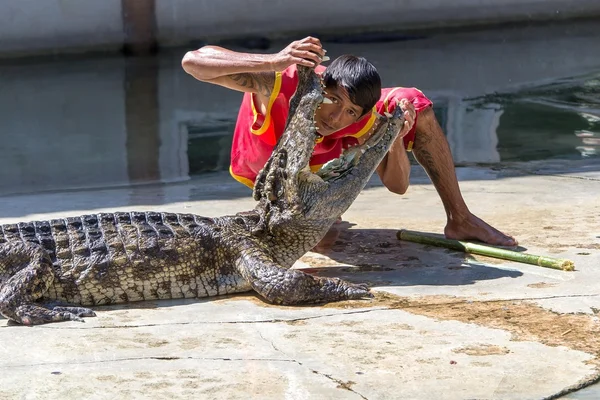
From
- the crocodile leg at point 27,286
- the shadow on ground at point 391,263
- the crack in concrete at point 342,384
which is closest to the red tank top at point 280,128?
the shadow on ground at point 391,263

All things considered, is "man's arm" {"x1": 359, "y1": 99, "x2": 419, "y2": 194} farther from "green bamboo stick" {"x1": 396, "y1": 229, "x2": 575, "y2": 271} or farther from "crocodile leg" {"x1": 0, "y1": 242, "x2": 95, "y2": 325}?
"crocodile leg" {"x1": 0, "y1": 242, "x2": 95, "y2": 325}

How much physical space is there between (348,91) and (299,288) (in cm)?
88

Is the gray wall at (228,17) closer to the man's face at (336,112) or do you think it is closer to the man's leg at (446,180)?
the man's leg at (446,180)

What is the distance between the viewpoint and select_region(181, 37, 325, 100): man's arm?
Result: 14.2 ft

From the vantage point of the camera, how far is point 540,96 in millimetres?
9867

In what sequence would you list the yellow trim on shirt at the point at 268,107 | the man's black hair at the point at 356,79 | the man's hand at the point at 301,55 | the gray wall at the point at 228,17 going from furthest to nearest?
the gray wall at the point at 228,17 < the yellow trim on shirt at the point at 268,107 < the man's black hair at the point at 356,79 < the man's hand at the point at 301,55

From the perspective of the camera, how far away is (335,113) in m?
4.56

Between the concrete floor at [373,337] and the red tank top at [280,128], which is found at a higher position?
the red tank top at [280,128]

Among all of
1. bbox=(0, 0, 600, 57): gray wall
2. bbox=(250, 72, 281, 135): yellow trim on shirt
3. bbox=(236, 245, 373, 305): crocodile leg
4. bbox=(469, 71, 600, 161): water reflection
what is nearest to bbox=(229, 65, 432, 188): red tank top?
bbox=(250, 72, 281, 135): yellow trim on shirt

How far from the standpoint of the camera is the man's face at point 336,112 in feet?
14.8

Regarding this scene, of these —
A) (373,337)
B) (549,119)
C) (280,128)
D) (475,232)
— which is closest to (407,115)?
(280,128)

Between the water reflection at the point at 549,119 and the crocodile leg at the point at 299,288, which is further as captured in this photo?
the water reflection at the point at 549,119

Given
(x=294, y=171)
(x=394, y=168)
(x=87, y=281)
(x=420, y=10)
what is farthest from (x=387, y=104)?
(x=420, y=10)

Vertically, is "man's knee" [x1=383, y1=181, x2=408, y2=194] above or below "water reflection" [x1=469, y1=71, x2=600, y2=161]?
above
